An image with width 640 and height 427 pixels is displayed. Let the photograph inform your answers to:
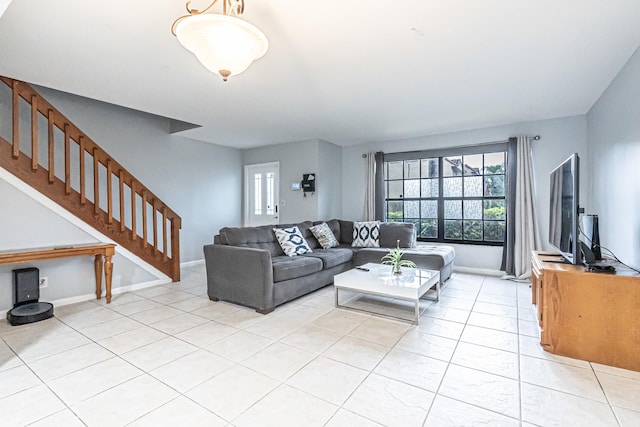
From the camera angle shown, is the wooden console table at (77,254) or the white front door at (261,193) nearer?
the wooden console table at (77,254)

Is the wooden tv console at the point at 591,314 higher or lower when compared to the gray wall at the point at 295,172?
lower

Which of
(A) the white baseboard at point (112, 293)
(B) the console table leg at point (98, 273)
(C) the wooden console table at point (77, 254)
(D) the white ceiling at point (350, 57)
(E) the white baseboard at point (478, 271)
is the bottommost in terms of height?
(A) the white baseboard at point (112, 293)

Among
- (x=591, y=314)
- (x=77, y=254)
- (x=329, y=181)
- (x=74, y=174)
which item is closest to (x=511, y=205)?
(x=591, y=314)

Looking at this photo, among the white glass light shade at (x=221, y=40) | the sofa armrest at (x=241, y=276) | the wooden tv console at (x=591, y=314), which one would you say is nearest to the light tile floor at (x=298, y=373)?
the wooden tv console at (x=591, y=314)

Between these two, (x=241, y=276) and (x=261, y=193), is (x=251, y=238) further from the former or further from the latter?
(x=261, y=193)

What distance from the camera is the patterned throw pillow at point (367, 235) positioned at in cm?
507

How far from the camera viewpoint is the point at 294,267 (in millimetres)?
3520

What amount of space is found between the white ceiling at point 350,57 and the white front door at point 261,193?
220cm

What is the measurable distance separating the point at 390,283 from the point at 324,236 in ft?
6.44

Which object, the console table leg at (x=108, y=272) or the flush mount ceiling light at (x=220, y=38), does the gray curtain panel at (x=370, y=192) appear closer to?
the console table leg at (x=108, y=272)

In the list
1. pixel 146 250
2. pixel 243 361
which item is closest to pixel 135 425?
pixel 243 361

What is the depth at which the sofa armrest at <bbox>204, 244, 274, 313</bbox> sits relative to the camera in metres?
3.21

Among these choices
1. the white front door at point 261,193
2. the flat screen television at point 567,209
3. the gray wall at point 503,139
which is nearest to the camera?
the flat screen television at point 567,209

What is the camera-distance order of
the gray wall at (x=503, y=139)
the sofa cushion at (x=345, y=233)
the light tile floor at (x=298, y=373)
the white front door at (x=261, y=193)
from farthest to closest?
1. the white front door at (x=261, y=193)
2. the sofa cushion at (x=345, y=233)
3. the gray wall at (x=503, y=139)
4. the light tile floor at (x=298, y=373)
